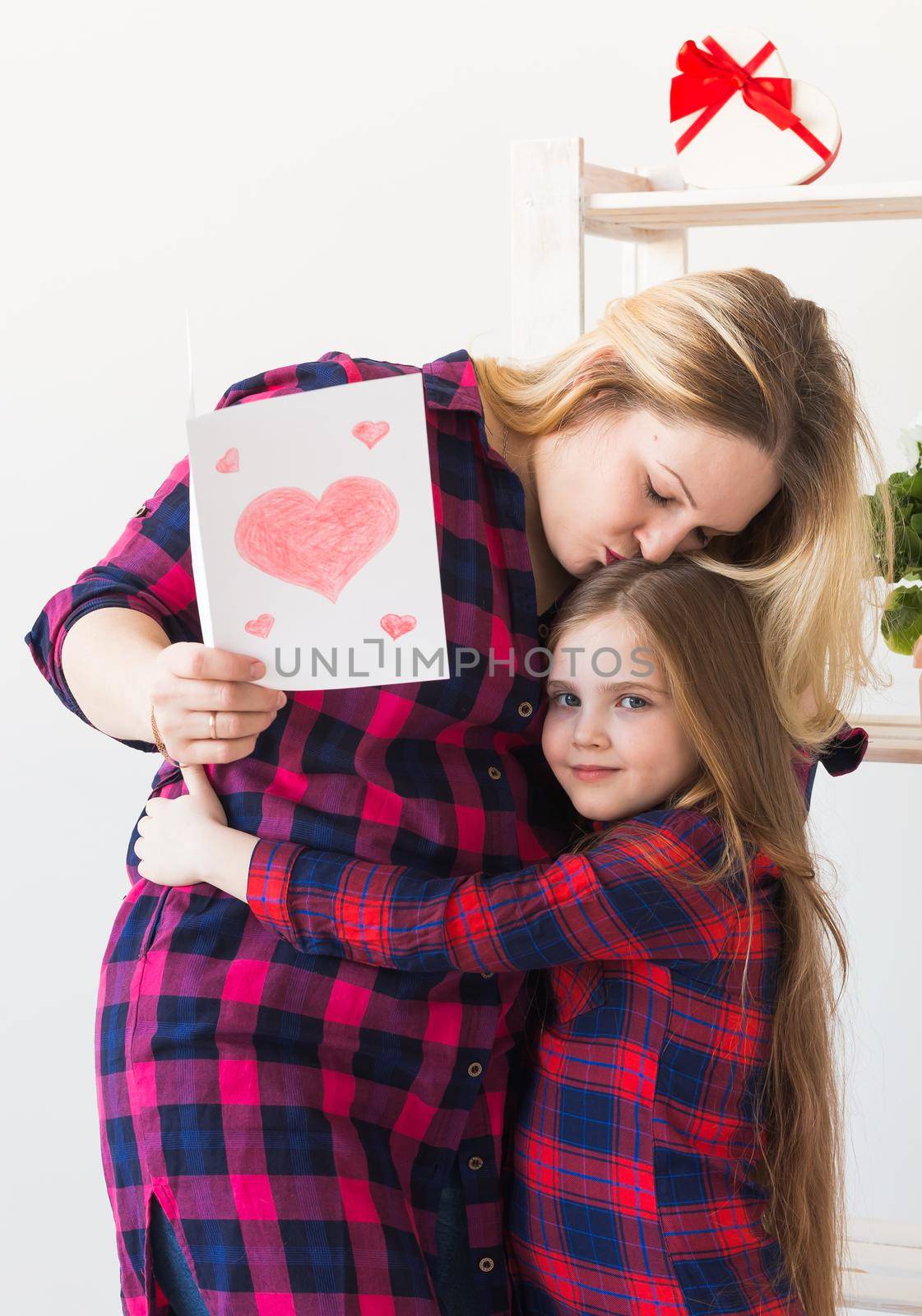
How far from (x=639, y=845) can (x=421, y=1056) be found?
27 centimetres

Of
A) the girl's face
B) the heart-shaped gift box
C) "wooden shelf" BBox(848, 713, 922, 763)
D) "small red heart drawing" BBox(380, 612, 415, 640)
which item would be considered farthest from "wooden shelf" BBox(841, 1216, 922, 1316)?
the heart-shaped gift box

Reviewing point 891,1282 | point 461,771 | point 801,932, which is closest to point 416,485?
point 461,771

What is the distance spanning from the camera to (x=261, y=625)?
1.04 meters

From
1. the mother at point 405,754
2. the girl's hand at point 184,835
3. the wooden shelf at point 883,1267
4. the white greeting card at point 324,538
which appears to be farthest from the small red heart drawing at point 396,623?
the wooden shelf at point 883,1267

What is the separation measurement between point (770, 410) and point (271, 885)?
2.02 ft

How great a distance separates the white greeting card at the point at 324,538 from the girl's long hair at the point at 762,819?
0.33 m

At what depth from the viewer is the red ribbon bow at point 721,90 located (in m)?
1.60

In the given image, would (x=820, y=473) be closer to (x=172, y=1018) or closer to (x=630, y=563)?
(x=630, y=563)

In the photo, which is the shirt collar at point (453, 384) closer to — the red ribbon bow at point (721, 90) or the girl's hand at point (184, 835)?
the girl's hand at point (184, 835)

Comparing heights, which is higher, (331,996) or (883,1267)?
(331,996)

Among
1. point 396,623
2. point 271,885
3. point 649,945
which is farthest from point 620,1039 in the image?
point 396,623

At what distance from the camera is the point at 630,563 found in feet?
4.42

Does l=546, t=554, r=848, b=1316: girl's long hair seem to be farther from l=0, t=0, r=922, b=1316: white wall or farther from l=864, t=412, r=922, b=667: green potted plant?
l=0, t=0, r=922, b=1316: white wall

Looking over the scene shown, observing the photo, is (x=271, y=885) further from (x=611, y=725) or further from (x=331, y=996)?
(x=611, y=725)
